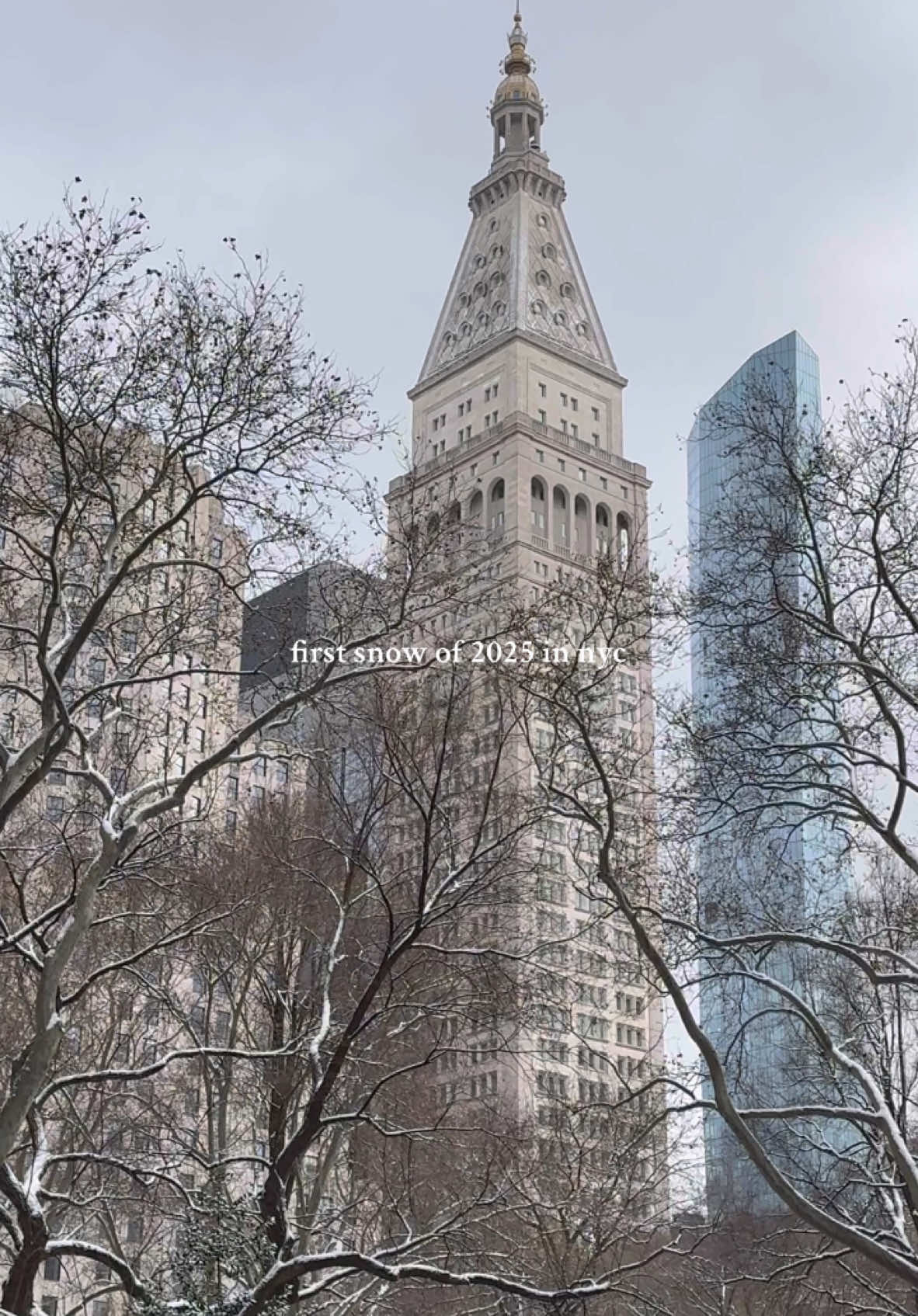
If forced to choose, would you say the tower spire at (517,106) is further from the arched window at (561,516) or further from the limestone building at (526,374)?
the arched window at (561,516)

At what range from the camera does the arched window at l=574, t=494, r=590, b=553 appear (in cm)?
8788

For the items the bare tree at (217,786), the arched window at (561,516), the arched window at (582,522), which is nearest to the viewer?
the bare tree at (217,786)

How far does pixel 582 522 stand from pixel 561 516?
58.5 inches

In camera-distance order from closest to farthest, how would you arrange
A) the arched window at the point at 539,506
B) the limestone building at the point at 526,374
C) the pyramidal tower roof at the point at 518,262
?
1. the arched window at the point at 539,506
2. the limestone building at the point at 526,374
3. the pyramidal tower roof at the point at 518,262

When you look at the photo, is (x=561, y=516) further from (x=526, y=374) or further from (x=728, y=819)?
(x=728, y=819)

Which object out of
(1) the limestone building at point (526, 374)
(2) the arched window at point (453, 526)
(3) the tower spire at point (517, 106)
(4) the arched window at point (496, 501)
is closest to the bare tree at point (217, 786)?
(2) the arched window at point (453, 526)

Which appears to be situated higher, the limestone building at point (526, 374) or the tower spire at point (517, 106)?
the tower spire at point (517, 106)

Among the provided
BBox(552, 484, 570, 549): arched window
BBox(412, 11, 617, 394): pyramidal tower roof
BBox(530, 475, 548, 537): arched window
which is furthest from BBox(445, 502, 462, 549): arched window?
BBox(412, 11, 617, 394): pyramidal tower roof

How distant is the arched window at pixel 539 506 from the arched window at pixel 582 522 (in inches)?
81.6

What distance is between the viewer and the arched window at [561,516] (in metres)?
87.5

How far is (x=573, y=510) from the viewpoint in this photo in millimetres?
88375

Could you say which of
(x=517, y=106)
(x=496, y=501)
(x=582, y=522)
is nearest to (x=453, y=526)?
(x=496, y=501)

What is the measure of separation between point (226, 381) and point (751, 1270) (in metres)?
17.9

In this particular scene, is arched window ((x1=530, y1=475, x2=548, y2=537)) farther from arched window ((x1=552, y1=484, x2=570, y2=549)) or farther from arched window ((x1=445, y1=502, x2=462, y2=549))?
arched window ((x1=445, y1=502, x2=462, y2=549))
